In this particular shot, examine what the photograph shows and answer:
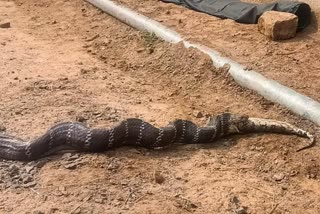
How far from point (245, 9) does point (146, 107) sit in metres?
2.68

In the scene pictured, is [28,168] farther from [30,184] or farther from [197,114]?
[197,114]

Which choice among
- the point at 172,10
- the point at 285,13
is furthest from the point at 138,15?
the point at 285,13

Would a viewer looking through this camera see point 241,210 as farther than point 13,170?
No

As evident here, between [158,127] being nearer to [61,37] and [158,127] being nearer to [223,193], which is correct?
[223,193]

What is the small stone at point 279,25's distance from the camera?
7.46 meters

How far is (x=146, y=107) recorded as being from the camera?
630 centimetres

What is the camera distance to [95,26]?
8.93 meters

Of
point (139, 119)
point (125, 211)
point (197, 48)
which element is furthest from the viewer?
point (197, 48)

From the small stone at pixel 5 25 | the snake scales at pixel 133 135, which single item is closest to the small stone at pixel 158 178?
the snake scales at pixel 133 135

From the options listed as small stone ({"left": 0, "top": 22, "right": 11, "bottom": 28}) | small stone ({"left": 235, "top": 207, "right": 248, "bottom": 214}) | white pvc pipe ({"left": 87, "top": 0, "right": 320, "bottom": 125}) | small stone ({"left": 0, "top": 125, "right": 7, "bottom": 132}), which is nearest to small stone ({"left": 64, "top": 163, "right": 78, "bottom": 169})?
small stone ({"left": 0, "top": 125, "right": 7, "bottom": 132})

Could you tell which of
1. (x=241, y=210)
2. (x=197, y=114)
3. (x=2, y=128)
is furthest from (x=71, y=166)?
(x=197, y=114)

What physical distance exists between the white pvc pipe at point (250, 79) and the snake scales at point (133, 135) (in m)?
0.28

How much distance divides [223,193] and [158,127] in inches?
49.0

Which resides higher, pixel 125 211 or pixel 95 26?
pixel 125 211
